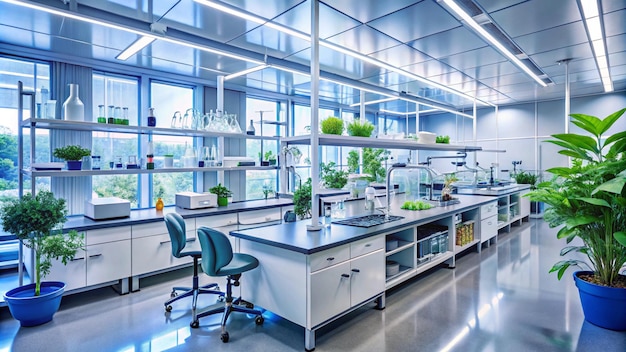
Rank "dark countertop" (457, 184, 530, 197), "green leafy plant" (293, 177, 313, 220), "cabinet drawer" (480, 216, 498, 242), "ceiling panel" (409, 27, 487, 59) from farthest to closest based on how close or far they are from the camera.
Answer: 1. "dark countertop" (457, 184, 530, 197)
2. "cabinet drawer" (480, 216, 498, 242)
3. "ceiling panel" (409, 27, 487, 59)
4. "green leafy plant" (293, 177, 313, 220)

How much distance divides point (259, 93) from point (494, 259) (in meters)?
4.78

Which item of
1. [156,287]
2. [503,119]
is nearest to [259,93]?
[156,287]

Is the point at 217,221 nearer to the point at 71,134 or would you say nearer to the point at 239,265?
the point at 239,265

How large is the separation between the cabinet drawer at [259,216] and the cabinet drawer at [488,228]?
9.58ft

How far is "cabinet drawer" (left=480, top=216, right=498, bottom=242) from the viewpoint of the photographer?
195 inches

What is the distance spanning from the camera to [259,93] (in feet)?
21.4

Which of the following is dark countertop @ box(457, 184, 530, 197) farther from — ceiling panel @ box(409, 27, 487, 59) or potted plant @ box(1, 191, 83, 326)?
potted plant @ box(1, 191, 83, 326)

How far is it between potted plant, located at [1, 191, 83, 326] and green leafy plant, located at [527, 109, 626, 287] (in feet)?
12.8

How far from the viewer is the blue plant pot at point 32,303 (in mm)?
2652

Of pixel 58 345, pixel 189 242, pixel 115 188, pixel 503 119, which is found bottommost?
pixel 58 345

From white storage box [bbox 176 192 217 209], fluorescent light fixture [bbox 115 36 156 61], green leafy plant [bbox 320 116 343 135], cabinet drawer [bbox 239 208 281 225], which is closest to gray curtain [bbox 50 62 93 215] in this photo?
fluorescent light fixture [bbox 115 36 156 61]

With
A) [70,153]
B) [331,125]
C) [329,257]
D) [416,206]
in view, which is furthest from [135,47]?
[416,206]

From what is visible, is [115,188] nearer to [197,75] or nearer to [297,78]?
[197,75]

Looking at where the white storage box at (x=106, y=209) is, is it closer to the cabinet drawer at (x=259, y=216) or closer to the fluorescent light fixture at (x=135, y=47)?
the cabinet drawer at (x=259, y=216)
